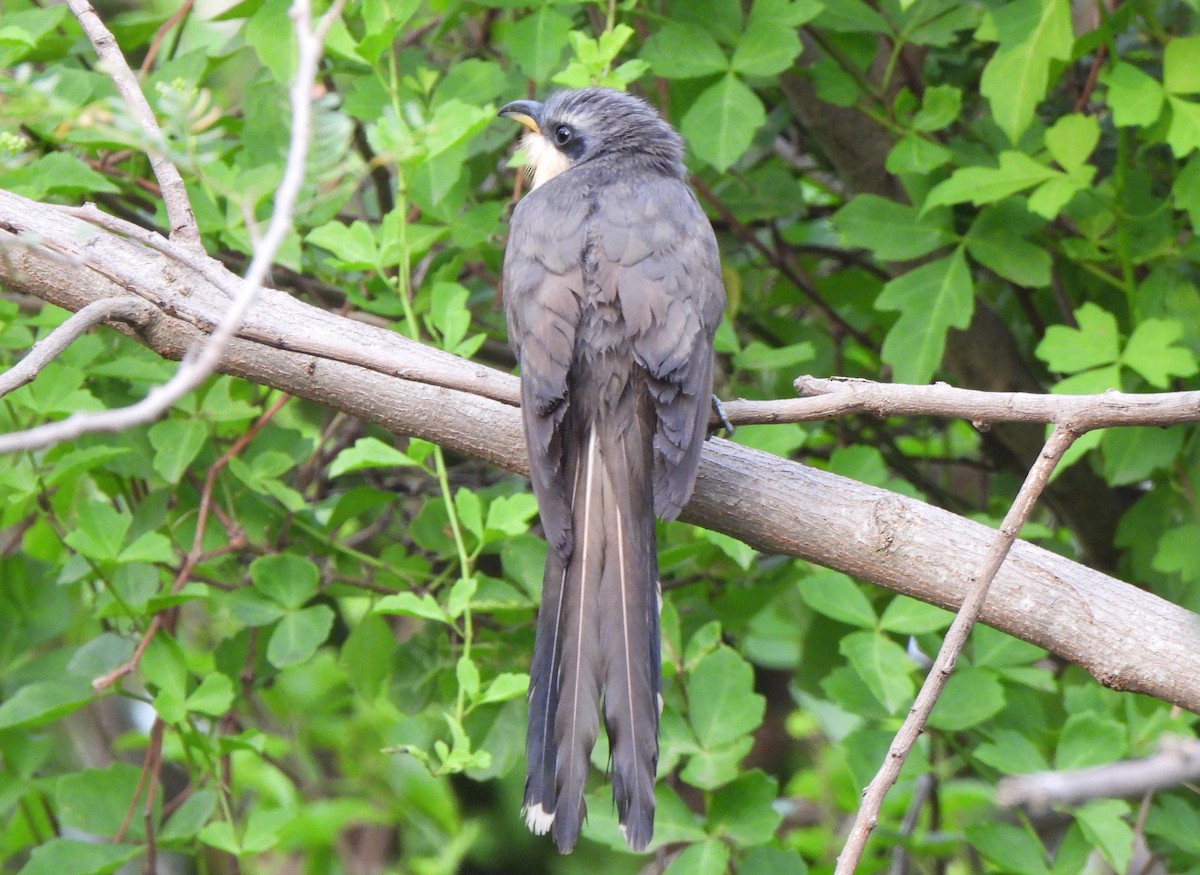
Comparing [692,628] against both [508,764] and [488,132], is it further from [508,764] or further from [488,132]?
[488,132]

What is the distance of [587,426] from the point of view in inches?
99.9

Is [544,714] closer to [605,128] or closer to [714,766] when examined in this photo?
[714,766]

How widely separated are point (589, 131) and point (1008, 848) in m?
2.02

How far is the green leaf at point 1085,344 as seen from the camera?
112 inches

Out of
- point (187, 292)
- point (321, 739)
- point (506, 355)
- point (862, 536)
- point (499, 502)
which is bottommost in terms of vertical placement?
point (321, 739)

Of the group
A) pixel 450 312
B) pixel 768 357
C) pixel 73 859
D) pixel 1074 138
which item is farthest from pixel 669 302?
pixel 73 859

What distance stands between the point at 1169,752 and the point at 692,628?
2416 millimetres

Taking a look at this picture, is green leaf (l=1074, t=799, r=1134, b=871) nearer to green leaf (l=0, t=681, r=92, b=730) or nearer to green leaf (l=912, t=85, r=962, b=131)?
green leaf (l=912, t=85, r=962, b=131)

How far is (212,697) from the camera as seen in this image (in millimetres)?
2826

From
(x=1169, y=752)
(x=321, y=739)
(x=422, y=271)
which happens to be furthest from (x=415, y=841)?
(x=1169, y=752)

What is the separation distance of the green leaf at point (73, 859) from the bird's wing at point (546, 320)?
1282 mm

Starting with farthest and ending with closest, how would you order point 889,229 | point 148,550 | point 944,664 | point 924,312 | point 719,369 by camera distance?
point 719,369, point 889,229, point 924,312, point 148,550, point 944,664

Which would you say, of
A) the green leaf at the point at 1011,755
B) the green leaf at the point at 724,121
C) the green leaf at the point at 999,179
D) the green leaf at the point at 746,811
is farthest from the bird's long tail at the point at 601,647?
the green leaf at the point at 999,179

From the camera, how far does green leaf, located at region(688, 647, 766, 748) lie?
2707 millimetres
